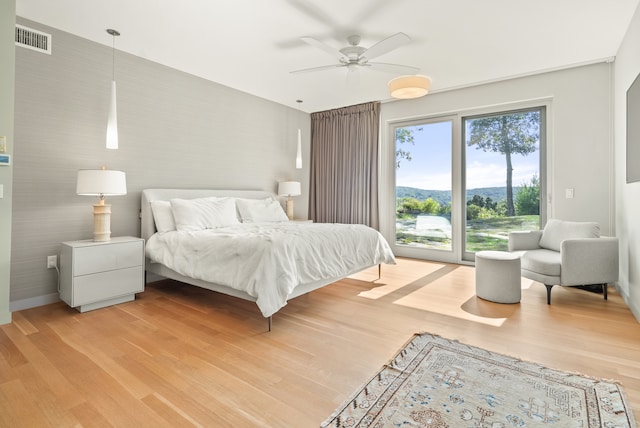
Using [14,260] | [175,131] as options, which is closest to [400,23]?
[175,131]

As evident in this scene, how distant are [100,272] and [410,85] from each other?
3577 mm

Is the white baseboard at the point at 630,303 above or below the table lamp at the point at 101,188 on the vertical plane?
below

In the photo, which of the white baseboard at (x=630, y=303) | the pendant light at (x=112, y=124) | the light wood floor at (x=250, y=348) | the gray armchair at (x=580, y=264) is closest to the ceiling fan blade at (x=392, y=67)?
the gray armchair at (x=580, y=264)

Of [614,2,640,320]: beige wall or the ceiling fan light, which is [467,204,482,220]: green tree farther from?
the ceiling fan light

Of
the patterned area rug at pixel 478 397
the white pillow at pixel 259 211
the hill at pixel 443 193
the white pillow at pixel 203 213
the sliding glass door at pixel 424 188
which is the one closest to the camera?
the patterned area rug at pixel 478 397

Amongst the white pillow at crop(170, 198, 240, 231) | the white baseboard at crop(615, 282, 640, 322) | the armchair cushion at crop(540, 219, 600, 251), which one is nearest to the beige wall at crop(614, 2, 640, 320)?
the white baseboard at crop(615, 282, 640, 322)

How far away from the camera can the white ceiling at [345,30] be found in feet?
9.41

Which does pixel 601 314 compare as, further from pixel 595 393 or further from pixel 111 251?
pixel 111 251

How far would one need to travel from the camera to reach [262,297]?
97.7 inches

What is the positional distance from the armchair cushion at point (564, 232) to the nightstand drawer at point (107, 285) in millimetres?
4552

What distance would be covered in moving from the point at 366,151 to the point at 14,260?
4857 mm

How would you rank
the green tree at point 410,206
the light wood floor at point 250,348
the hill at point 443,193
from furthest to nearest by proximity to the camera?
the green tree at point 410,206 → the hill at point 443,193 → the light wood floor at point 250,348

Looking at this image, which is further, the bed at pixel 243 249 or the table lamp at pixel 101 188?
the table lamp at pixel 101 188

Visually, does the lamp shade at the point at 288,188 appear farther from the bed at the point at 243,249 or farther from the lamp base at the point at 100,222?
the lamp base at the point at 100,222
